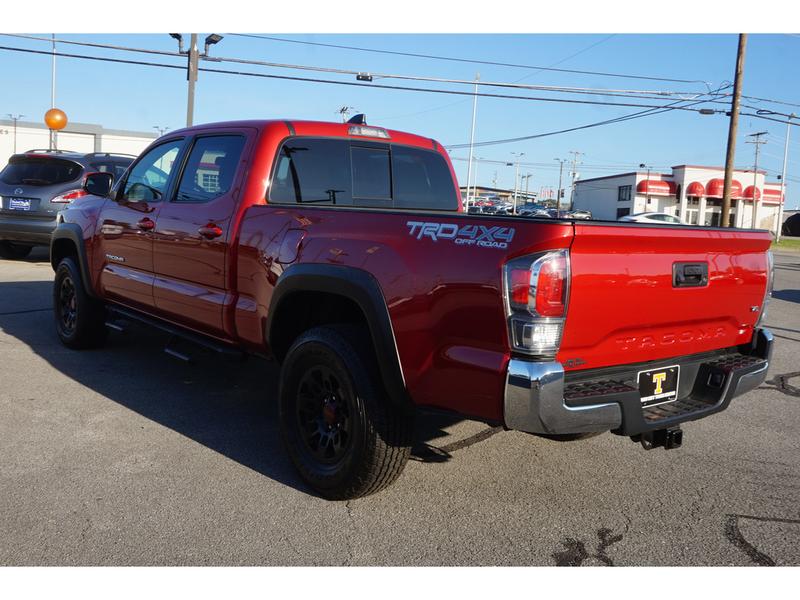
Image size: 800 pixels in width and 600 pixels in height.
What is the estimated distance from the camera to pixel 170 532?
10.4 ft

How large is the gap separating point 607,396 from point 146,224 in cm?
362

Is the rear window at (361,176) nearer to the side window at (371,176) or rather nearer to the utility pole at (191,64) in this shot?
the side window at (371,176)

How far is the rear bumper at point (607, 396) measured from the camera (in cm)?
282

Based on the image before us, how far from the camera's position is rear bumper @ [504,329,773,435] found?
9.25 ft

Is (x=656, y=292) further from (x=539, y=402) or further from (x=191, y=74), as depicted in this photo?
(x=191, y=74)

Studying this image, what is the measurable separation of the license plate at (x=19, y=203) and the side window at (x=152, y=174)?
23.1ft

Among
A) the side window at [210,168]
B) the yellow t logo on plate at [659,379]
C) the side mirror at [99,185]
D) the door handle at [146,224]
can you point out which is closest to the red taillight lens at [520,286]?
the yellow t logo on plate at [659,379]

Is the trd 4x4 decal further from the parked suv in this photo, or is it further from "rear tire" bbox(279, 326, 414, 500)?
the parked suv

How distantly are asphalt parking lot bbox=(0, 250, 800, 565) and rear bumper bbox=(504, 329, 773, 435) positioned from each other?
58 centimetres

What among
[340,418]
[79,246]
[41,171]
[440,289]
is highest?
[41,171]

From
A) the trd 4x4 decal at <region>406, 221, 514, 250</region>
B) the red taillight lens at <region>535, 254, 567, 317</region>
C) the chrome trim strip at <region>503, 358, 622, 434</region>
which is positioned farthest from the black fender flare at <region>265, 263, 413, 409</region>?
the red taillight lens at <region>535, 254, 567, 317</region>

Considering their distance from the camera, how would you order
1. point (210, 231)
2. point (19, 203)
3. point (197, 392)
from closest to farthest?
point (210, 231)
point (197, 392)
point (19, 203)

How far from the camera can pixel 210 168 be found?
185 inches

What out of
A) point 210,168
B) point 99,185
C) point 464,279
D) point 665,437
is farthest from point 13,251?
point 665,437
